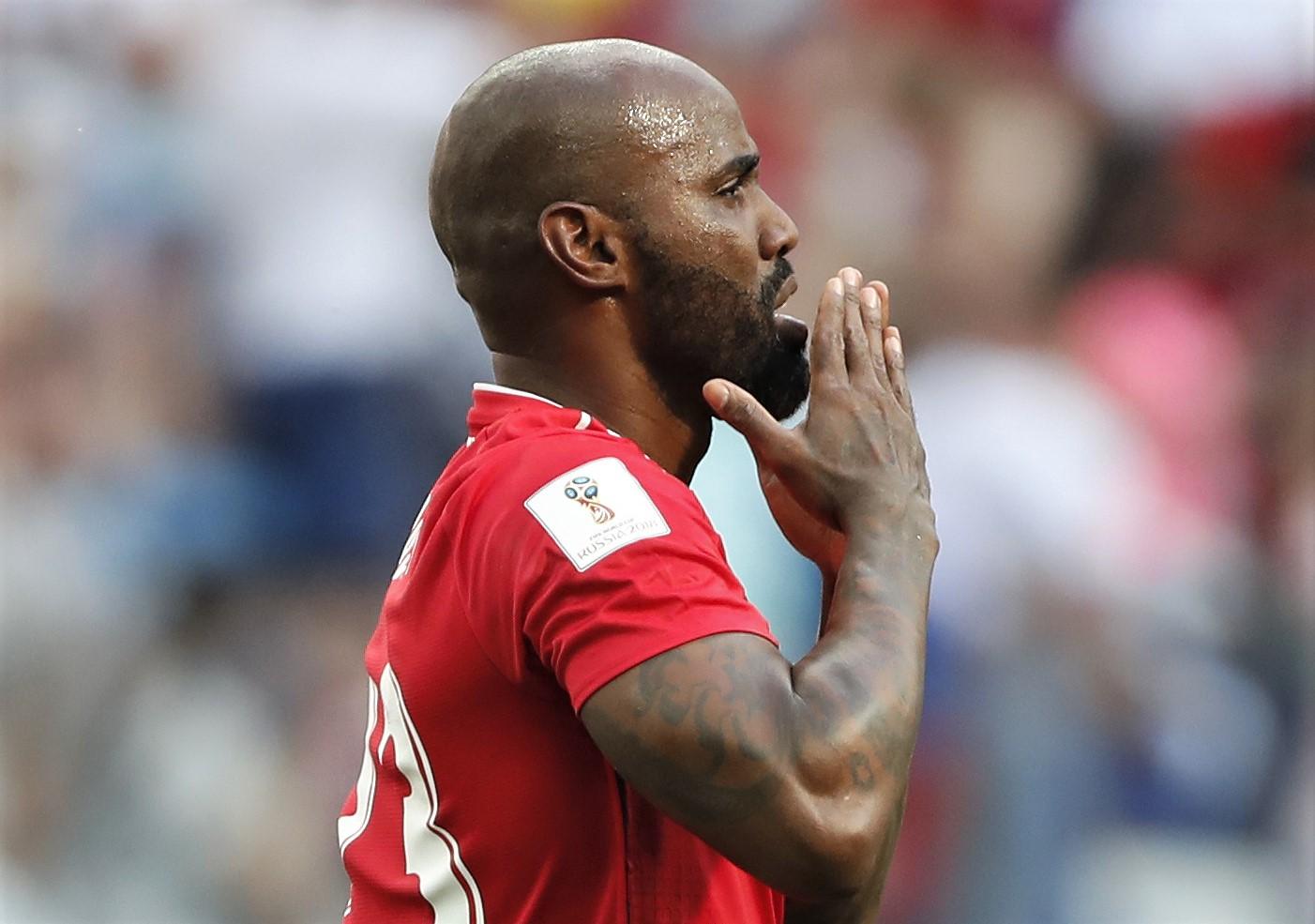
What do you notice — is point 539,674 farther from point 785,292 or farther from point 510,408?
point 785,292

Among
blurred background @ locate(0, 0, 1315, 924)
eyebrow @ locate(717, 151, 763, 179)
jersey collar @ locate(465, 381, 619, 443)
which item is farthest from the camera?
blurred background @ locate(0, 0, 1315, 924)

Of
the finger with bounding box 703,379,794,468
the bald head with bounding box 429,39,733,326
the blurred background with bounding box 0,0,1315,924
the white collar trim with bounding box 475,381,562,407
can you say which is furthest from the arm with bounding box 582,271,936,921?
the blurred background with bounding box 0,0,1315,924

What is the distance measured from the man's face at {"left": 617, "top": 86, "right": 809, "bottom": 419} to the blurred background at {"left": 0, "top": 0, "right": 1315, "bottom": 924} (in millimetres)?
2660

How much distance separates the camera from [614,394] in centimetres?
240

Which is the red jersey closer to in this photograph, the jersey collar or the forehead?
the jersey collar

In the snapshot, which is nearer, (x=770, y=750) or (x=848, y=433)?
(x=770, y=750)

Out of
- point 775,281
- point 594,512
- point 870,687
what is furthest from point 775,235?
point 870,687

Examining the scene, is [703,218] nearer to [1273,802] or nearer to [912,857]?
[912,857]

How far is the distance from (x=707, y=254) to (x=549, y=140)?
258 millimetres

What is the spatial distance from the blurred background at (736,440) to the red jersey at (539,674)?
9.59 feet

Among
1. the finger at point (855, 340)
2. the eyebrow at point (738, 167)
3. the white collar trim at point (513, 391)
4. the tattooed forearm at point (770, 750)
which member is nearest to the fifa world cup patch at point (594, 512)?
the tattooed forearm at point (770, 750)

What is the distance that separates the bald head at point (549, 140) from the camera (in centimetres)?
233

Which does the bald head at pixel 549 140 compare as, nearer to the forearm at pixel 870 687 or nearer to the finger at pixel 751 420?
the finger at pixel 751 420

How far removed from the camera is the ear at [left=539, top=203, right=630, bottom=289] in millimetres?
2334
